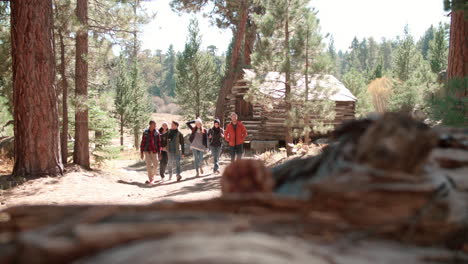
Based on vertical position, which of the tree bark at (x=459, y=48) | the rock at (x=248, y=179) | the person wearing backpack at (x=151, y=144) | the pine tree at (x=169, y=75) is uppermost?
the pine tree at (x=169, y=75)

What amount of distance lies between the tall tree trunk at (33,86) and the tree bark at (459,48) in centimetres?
953

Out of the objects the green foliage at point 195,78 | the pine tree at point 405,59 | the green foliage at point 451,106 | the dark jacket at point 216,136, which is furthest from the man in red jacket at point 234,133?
the pine tree at point 405,59

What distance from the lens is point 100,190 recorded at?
852cm

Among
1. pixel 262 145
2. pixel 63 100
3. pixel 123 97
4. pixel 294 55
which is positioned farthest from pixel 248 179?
pixel 123 97

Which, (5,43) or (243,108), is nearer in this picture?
(5,43)

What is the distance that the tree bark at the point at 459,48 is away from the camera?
25.5 ft

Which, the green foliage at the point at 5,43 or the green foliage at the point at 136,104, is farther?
the green foliage at the point at 136,104

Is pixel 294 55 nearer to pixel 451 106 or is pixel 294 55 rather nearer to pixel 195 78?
pixel 451 106

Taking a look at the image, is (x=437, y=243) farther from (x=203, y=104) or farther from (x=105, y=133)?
(x=203, y=104)

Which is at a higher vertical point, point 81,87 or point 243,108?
point 81,87

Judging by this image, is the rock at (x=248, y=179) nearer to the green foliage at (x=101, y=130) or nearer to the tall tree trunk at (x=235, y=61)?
the green foliage at (x=101, y=130)

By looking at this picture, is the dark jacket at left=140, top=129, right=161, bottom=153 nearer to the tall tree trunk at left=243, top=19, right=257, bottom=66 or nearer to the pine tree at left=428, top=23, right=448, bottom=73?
the tall tree trunk at left=243, top=19, right=257, bottom=66

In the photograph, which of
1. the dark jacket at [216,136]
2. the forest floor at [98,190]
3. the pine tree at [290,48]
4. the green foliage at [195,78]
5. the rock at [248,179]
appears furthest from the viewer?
the green foliage at [195,78]

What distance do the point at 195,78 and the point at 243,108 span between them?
972cm
